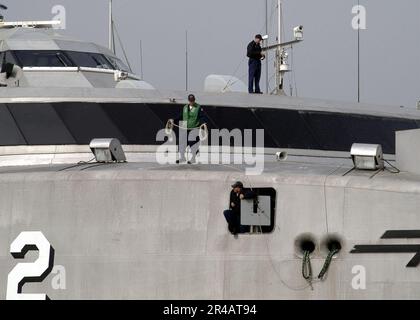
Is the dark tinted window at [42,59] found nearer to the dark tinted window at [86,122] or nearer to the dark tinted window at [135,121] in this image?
the dark tinted window at [86,122]

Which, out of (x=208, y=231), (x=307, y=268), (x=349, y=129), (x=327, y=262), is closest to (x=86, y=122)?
(x=208, y=231)

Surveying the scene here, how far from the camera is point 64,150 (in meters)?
18.7

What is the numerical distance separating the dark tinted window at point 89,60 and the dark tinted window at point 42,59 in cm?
23

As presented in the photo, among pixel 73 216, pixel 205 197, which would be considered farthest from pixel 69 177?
pixel 205 197

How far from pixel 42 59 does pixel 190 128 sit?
943 centimetres

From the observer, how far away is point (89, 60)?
26281 mm

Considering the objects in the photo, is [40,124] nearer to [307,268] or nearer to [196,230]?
[196,230]

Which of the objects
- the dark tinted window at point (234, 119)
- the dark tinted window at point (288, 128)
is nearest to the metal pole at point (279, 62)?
the dark tinted window at point (288, 128)

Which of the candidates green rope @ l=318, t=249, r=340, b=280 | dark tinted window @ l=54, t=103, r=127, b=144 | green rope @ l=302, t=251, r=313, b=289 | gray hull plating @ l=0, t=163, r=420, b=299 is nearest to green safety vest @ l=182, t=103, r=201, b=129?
gray hull plating @ l=0, t=163, r=420, b=299

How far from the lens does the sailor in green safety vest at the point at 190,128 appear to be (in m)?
17.3

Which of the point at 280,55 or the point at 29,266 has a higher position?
the point at 280,55

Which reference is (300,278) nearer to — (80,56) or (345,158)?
(345,158)

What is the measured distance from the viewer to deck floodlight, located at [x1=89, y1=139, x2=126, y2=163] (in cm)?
1652
